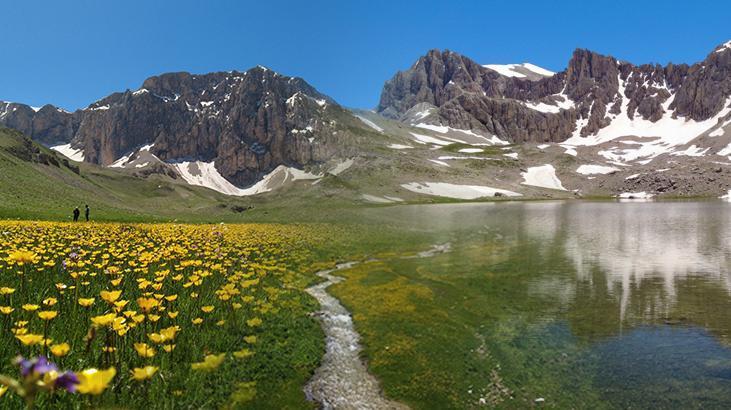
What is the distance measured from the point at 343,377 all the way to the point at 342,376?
89 mm

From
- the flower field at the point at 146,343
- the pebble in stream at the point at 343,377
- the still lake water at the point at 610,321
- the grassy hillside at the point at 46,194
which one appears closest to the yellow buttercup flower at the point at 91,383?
the flower field at the point at 146,343

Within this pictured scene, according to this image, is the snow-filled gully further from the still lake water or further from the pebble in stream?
the still lake water

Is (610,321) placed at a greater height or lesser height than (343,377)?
greater

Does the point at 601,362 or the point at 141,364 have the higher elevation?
the point at 141,364

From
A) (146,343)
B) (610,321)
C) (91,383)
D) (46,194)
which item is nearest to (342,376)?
(146,343)

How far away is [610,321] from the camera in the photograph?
22.3 metres

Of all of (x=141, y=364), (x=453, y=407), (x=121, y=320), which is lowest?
(x=453, y=407)

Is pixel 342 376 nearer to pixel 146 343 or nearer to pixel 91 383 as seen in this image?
pixel 146 343

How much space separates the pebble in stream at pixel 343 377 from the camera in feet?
47.7

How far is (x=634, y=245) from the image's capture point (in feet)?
167

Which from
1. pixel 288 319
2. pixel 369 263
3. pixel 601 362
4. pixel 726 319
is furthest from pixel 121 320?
pixel 369 263

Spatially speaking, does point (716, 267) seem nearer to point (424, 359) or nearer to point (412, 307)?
point (412, 307)

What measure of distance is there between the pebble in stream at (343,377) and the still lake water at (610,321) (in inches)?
205

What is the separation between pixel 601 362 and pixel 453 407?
23.3 ft
